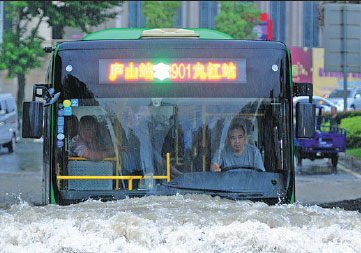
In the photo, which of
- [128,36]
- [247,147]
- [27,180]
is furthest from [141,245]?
[27,180]

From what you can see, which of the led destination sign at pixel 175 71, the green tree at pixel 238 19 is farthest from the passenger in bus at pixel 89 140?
the green tree at pixel 238 19

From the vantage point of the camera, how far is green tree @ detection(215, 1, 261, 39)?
209ft

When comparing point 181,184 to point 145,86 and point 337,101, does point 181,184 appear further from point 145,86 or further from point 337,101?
point 337,101

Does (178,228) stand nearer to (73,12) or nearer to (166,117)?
(166,117)

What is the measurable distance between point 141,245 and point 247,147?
2.35m

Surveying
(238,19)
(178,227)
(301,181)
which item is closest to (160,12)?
(238,19)

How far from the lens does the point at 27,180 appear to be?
18328mm

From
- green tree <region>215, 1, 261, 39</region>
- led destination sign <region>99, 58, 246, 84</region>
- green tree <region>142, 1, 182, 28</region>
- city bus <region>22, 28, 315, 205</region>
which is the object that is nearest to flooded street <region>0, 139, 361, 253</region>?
city bus <region>22, 28, 315, 205</region>

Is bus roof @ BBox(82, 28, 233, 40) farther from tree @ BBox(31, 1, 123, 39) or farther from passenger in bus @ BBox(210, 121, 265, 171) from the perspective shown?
tree @ BBox(31, 1, 123, 39)

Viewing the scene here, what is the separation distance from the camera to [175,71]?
27.1 feet

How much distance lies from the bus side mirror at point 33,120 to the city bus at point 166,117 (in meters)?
0.03

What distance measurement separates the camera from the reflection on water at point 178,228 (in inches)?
245

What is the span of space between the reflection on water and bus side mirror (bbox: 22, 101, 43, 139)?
75 centimetres

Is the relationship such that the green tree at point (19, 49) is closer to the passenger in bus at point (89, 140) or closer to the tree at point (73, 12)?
the tree at point (73, 12)
